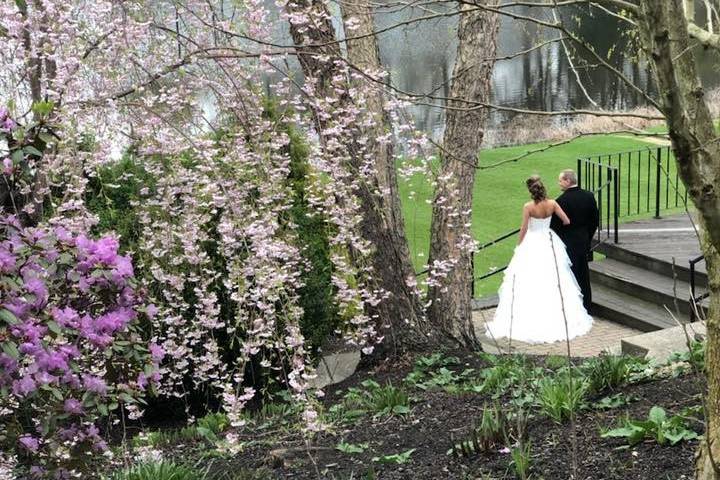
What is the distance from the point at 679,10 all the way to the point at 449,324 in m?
5.50

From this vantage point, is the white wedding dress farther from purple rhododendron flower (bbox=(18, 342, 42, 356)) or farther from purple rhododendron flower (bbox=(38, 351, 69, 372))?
purple rhododendron flower (bbox=(18, 342, 42, 356))

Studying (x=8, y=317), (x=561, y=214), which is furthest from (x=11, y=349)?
(x=561, y=214)

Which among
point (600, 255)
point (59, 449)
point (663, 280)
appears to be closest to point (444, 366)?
point (59, 449)

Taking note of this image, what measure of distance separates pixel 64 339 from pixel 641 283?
330 inches

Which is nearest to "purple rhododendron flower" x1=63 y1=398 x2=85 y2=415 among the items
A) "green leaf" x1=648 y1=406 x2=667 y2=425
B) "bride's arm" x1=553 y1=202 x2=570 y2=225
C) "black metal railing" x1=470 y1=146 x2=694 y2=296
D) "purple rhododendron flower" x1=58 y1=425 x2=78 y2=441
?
"purple rhododendron flower" x1=58 y1=425 x2=78 y2=441

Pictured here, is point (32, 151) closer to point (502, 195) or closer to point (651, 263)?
point (651, 263)

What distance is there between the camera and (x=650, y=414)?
4203mm

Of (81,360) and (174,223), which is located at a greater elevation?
(174,223)

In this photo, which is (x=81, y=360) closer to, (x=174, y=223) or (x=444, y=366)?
(x=174, y=223)

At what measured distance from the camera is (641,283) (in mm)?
10391

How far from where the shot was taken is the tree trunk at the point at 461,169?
305 inches

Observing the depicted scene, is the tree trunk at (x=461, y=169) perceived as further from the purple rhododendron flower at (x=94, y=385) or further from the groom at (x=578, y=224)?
the purple rhododendron flower at (x=94, y=385)

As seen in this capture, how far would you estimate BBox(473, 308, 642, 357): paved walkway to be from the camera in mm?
9375

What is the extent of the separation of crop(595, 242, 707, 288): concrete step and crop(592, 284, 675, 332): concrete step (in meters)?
0.45
